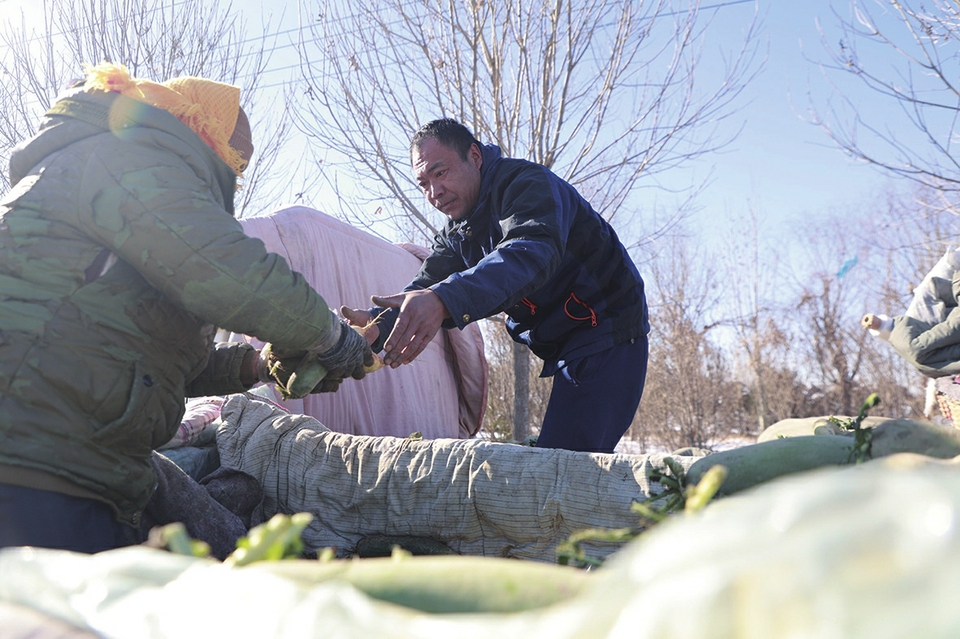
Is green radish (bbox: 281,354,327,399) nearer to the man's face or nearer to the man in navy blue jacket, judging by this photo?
the man in navy blue jacket

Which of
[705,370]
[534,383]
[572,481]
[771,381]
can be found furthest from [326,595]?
[771,381]

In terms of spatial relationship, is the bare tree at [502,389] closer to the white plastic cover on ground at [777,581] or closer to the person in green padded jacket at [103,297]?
the person in green padded jacket at [103,297]

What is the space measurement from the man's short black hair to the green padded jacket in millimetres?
1378

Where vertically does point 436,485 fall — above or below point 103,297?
below

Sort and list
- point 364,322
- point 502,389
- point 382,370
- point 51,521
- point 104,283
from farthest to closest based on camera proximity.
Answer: point 502,389
point 382,370
point 364,322
point 104,283
point 51,521

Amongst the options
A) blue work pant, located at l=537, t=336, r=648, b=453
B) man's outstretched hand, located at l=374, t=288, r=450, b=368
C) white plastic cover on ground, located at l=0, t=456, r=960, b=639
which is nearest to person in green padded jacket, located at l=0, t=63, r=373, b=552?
man's outstretched hand, located at l=374, t=288, r=450, b=368

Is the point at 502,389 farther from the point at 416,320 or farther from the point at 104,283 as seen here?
the point at 104,283

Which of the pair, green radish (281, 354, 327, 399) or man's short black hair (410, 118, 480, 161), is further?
man's short black hair (410, 118, 480, 161)

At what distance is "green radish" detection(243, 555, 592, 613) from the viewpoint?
59cm

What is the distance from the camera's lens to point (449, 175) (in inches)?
118

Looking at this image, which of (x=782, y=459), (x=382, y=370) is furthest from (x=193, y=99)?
(x=382, y=370)

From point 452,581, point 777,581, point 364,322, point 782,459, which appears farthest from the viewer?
point 364,322

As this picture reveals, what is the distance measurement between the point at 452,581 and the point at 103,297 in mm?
1401

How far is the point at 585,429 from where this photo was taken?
297 cm
